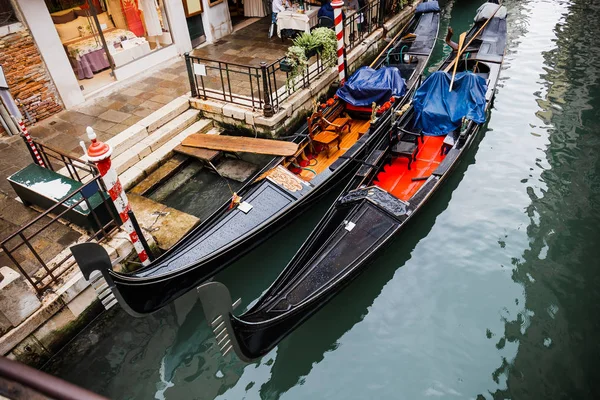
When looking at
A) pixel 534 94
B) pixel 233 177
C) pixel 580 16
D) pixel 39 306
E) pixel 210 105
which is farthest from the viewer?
pixel 580 16

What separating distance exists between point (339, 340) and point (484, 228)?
270 centimetres

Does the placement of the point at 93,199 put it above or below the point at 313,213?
above

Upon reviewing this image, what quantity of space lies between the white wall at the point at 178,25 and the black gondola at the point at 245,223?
12.8 ft

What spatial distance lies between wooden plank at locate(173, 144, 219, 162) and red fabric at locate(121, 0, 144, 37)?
3331 millimetres

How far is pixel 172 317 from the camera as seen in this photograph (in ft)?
16.0

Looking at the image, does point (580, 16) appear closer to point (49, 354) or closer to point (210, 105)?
point (210, 105)

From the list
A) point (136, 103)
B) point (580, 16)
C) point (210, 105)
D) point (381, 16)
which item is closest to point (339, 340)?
point (210, 105)

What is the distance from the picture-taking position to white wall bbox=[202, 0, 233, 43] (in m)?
9.23

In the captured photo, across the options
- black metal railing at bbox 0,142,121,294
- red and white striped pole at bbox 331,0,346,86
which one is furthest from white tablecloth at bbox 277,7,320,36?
black metal railing at bbox 0,142,121,294

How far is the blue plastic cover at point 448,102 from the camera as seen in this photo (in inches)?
252

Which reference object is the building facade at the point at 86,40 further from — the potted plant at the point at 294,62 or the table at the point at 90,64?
the potted plant at the point at 294,62

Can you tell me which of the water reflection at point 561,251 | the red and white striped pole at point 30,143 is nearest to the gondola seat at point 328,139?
the water reflection at point 561,251

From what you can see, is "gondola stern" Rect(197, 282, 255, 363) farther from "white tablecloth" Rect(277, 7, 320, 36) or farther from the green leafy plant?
"white tablecloth" Rect(277, 7, 320, 36)

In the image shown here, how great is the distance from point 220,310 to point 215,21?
26.1 ft
